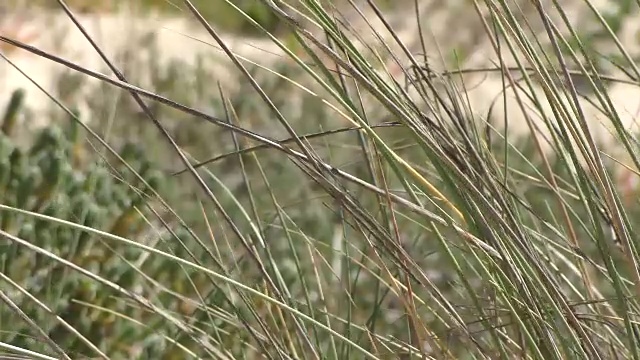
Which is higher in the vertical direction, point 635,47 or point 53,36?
point 635,47

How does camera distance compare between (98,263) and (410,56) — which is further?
(98,263)

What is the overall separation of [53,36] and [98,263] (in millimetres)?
1870

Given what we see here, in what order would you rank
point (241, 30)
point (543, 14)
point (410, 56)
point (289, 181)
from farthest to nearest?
point (241, 30)
point (289, 181)
point (410, 56)
point (543, 14)

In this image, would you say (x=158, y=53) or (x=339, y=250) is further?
(x=158, y=53)

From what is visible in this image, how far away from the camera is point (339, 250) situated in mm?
1187

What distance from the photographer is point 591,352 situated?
0.86m

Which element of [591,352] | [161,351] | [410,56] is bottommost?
[161,351]

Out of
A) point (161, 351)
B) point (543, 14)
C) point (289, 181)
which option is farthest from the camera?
point (289, 181)

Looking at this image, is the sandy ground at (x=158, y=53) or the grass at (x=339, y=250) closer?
the grass at (x=339, y=250)

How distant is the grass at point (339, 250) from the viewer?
0.85m

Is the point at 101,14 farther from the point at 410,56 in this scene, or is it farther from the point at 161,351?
the point at 410,56

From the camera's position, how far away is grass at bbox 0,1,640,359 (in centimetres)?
85

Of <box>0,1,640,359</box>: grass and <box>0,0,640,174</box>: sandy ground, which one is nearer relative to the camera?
<box>0,1,640,359</box>: grass

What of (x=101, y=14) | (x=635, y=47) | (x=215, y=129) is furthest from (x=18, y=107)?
(x=635, y=47)
